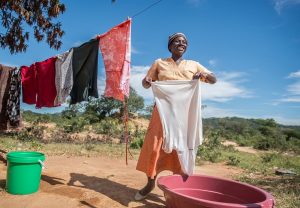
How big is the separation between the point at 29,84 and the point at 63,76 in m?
1.59

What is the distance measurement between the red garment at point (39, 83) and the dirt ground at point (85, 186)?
1.16 meters

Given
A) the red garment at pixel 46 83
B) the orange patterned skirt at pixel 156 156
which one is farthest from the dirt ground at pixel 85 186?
the red garment at pixel 46 83

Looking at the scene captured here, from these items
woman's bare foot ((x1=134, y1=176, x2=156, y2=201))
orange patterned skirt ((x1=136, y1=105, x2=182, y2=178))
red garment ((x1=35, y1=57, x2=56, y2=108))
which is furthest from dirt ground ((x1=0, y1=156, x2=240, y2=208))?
red garment ((x1=35, y1=57, x2=56, y2=108))

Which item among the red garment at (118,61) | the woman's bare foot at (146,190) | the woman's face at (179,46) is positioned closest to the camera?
the woman's face at (179,46)

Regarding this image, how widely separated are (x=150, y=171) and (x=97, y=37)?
2.13 metres

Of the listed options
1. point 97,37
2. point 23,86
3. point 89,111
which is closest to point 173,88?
point 97,37

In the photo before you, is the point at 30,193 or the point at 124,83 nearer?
the point at 30,193

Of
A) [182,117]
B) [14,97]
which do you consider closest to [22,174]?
[182,117]

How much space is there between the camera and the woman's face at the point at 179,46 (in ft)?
11.5

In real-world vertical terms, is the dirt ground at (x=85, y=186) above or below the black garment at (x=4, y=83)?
below

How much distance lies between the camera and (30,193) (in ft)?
12.4

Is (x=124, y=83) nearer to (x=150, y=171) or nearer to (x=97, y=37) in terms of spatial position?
(x=97, y=37)

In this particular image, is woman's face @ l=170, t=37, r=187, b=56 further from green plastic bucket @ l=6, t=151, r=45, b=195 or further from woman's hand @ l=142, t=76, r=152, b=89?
green plastic bucket @ l=6, t=151, r=45, b=195

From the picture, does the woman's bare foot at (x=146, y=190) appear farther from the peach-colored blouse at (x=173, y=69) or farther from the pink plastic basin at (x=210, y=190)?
the peach-colored blouse at (x=173, y=69)
